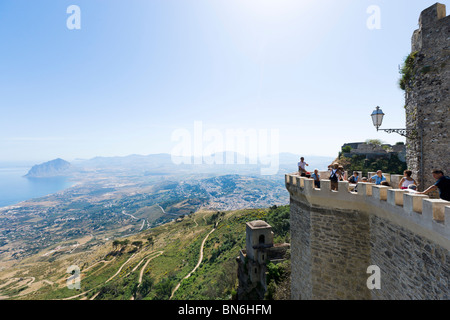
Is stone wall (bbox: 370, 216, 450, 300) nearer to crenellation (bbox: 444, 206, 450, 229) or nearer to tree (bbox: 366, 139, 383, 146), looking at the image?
crenellation (bbox: 444, 206, 450, 229)

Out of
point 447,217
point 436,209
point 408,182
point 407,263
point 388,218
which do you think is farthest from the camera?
point 408,182

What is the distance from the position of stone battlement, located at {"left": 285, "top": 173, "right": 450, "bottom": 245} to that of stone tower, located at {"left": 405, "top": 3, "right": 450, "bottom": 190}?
3.58 metres

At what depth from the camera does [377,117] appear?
30.9 feet

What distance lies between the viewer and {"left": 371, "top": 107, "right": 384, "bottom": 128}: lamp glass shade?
30.8ft

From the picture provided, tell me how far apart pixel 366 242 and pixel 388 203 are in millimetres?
1996

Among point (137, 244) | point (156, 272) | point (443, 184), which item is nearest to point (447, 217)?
point (443, 184)

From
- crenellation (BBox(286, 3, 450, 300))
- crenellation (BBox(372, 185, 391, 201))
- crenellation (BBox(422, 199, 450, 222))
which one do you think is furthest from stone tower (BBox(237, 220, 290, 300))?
crenellation (BBox(422, 199, 450, 222))

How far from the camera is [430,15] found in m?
8.28

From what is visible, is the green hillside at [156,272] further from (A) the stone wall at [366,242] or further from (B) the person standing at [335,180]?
(B) the person standing at [335,180]

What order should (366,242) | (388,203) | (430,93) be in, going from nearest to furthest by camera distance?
(388,203), (366,242), (430,93)

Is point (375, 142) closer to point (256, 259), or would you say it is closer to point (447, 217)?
point (256, 259)

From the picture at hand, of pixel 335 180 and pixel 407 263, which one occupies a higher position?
pixel 335 180
